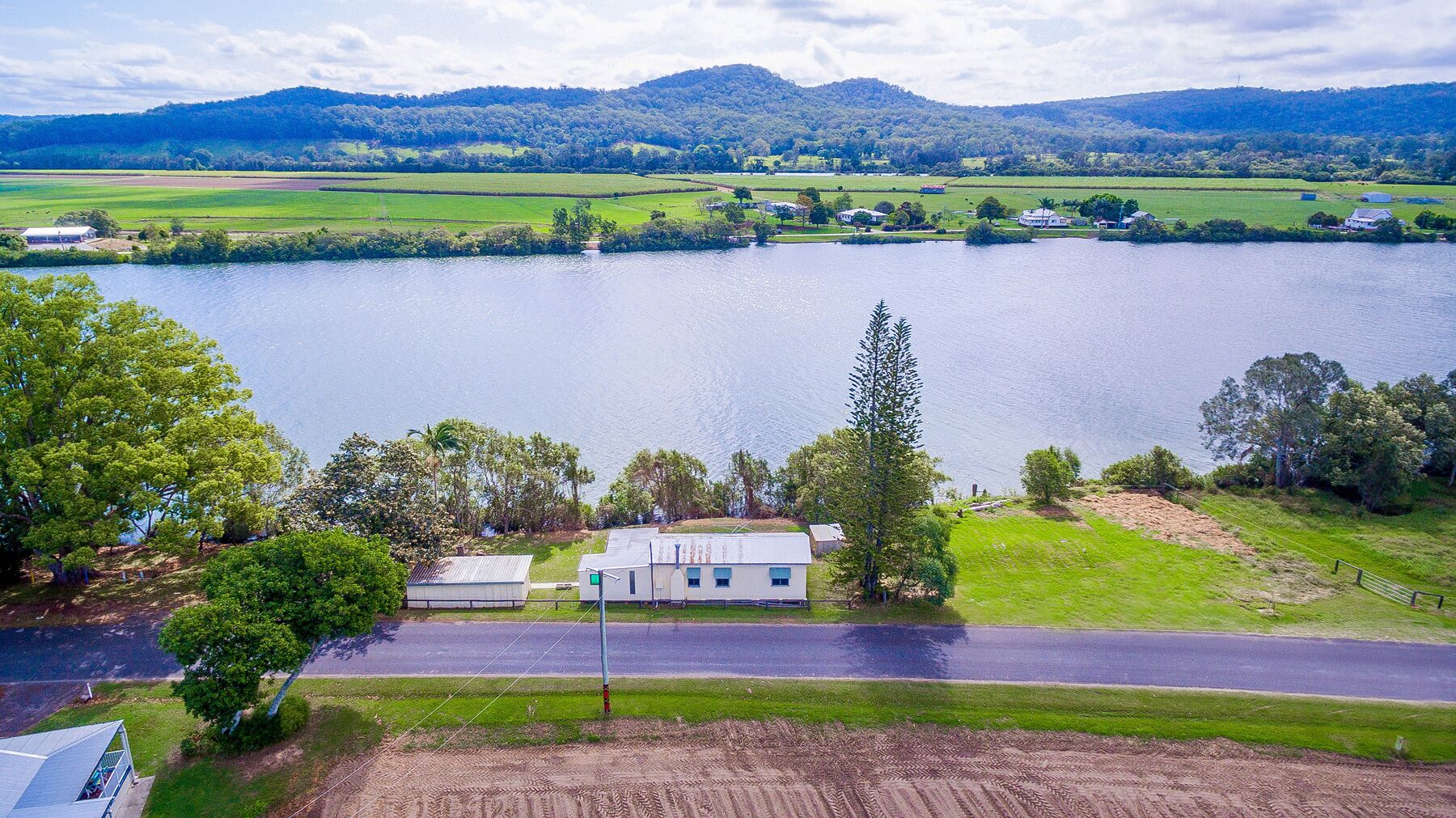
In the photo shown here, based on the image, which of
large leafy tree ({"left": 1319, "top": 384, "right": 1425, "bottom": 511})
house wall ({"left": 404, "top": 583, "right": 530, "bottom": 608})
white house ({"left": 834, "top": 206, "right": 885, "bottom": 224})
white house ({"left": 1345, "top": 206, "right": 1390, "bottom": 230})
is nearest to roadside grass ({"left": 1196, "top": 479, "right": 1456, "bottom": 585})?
large leafy tree ({"left": 1319, "top": 384, "right": 1425, "bottom": 511})

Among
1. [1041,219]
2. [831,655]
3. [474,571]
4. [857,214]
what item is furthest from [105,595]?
[1041,219]

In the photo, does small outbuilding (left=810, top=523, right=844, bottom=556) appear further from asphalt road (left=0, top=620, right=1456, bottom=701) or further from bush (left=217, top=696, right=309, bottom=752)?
bush (left=217, top=696, right=309, bottom=752)

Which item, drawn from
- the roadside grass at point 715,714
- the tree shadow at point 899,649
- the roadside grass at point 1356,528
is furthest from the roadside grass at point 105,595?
the roadside grass at point 1356,528

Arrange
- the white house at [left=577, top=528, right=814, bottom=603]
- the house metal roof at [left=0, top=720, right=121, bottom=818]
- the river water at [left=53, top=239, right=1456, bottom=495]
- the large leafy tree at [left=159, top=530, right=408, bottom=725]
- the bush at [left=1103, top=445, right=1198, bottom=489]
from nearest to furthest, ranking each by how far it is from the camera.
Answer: the house metal roof at [left=0, top=720, right=121, bottom=818] → the large leafy tree at [left=159, top=530, right=408, bottom=725] → the white house at [left=577, top=528, right=814, bottom=603] → the bush at [left=1103, top=445, right=1198, bottom=489] → the river water at [left=53, top=239, right=1456, bottom=495]

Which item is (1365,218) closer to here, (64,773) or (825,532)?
(825,532)

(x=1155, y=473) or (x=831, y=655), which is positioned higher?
(x=1155, y=473)

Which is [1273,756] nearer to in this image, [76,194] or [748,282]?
[748,282]
